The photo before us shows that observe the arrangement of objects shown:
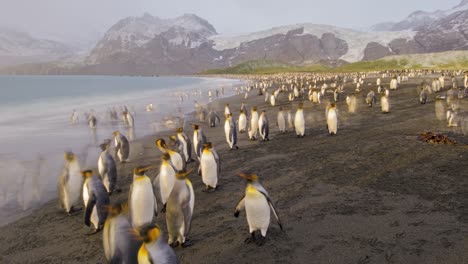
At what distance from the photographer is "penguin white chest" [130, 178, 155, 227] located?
563 centimetres

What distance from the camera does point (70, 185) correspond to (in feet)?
23.0

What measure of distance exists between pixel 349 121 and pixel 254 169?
8122 millimetres

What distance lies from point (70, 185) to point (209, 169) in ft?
8.57

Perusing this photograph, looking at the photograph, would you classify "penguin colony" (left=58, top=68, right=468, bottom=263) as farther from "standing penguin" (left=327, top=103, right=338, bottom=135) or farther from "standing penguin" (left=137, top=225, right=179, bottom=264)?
"standing penguin" (left=327, top=103, right=338, bottom=135)

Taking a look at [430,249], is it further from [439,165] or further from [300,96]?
[300,96]

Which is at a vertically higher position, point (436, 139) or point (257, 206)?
point (257, 206)

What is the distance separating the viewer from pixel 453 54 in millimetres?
91750

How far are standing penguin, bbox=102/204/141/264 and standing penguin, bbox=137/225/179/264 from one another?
35 centimetres

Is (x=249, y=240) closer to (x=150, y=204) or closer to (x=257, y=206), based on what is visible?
(x=257, y=206)

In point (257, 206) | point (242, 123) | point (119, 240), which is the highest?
point (119, 240)

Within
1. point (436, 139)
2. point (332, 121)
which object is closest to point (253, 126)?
point (332, 121)

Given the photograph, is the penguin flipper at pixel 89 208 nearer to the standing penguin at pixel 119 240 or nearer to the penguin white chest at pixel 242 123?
the standing penguin at pixel 119 240

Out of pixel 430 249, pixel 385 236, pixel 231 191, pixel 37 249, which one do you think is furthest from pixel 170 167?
pixel 430 249

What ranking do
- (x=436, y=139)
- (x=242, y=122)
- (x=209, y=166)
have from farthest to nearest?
1. (x=242, y=122)
2. (x=436, y=139)
3. (x=209, y=166)
